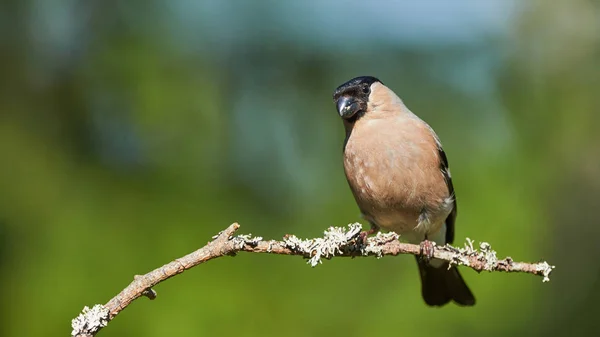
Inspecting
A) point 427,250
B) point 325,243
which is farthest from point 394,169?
point 325,243

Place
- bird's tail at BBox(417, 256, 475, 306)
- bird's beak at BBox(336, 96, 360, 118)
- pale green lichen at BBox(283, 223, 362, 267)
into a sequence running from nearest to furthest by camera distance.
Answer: pale green lichen at BBox(283, 223, 362, 267)
bird's beak at BBox(336, 96, 360, 118)
bird's tail at BBox(417, 256, 475, 306)

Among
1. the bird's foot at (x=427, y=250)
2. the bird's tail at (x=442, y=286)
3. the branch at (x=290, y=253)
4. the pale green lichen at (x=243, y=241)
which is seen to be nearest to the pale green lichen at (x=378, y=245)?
the branch at (x=290, y=253)

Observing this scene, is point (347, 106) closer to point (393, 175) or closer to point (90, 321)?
point (393, 175)

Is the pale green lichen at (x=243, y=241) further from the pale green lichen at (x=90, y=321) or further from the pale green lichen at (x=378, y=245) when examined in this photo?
the pale green lichen at (x=378, y=245)

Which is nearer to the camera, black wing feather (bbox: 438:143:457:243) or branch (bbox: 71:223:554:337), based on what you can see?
branch (bbox: 71:223:554:337)

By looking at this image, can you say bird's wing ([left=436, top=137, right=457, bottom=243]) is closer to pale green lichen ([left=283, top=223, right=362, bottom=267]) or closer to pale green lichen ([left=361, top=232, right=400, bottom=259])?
pale green lichen ([left=361, top=232, right=400, bottom=259])

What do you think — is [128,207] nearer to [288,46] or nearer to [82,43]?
[82,43]

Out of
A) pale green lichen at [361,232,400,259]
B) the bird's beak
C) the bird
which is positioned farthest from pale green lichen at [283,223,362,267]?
the bird's beak

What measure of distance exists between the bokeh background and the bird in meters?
→ 0.86

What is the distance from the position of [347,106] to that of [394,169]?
1.98ft

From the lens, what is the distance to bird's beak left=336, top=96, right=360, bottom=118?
16.6ft

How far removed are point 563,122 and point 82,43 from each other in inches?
191

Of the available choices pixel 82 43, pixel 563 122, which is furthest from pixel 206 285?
pixel 563 122

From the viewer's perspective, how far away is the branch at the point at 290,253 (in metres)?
2.73
